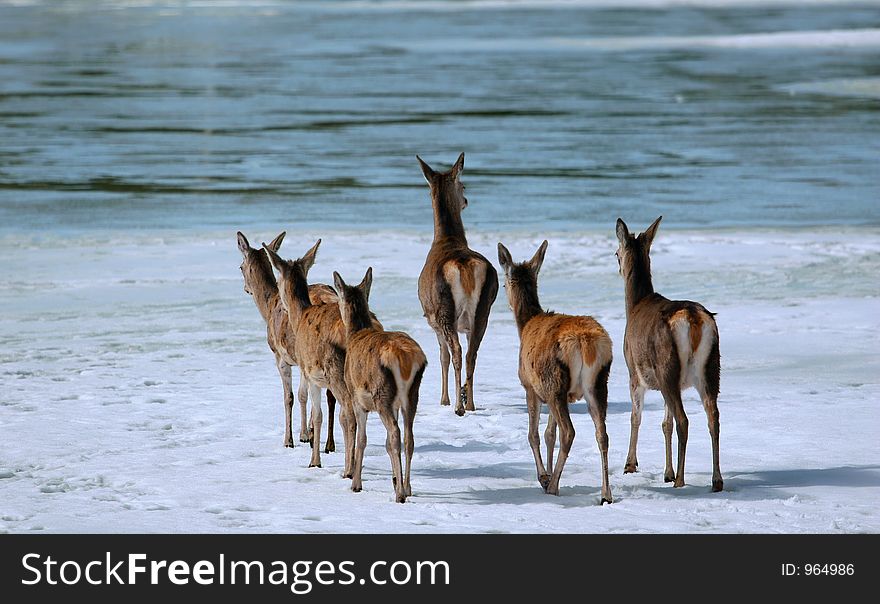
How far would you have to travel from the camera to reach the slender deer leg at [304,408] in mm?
9391

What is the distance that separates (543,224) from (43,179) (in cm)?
914

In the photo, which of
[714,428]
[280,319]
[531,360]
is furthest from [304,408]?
[714,428]

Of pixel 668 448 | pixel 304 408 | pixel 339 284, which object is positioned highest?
pixel 339 284

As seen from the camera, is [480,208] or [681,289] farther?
[480,208]

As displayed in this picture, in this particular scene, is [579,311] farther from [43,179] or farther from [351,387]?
[43,179]

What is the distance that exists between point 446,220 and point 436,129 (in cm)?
1962

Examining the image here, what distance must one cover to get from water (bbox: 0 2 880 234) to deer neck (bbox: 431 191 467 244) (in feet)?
24.5

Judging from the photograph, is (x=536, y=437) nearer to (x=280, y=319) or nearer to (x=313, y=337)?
(x=313, y=337)

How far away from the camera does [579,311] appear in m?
13.9

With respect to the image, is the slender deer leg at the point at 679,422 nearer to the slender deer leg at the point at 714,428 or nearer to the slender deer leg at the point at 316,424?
the slender deer leg at the point at 714,428

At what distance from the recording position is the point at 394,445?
7.96m

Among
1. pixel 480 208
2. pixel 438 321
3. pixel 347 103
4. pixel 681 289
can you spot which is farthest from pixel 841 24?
pixel 438 321
